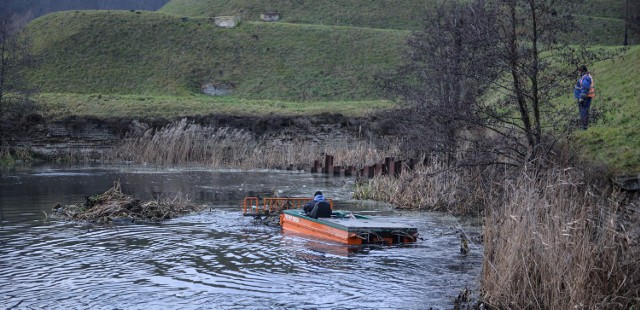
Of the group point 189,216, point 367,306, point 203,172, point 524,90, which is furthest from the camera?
point 203,172

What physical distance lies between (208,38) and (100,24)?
12337 mm

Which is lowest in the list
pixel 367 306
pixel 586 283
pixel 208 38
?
pixel 367 306

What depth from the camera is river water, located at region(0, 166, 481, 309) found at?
1381 centimetres

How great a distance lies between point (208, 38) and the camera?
87.9 m

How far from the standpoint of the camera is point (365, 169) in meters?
35.7

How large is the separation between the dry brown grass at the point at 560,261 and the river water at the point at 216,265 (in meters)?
1.78

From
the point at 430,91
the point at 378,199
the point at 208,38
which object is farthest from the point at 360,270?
the point at 208,38

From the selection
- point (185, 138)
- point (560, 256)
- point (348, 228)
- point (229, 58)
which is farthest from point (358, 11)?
point (560, 256)

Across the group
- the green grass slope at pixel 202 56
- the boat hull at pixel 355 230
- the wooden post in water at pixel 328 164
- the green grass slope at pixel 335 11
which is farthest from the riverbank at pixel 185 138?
the green grass slope at pixel 335 11

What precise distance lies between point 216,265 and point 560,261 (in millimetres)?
8327

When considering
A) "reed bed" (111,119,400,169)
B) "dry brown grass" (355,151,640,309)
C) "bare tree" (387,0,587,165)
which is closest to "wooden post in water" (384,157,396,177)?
"reed bed" (111,119,400,169)

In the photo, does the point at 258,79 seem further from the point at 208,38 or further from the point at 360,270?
the point at 360,270

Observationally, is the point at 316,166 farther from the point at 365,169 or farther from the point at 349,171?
the point at 365,169

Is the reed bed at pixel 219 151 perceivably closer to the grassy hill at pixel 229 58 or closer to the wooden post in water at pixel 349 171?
the wooden post in water at pixel 349 171
